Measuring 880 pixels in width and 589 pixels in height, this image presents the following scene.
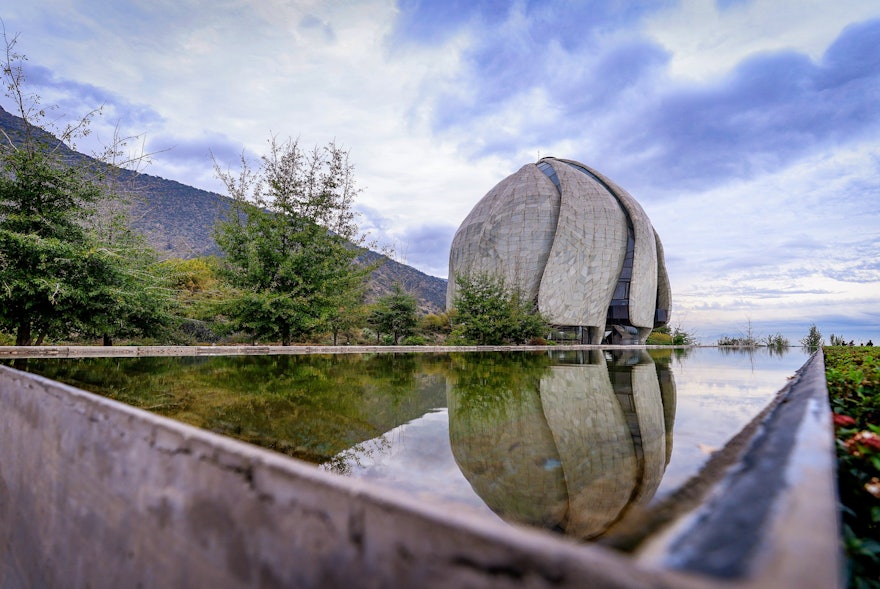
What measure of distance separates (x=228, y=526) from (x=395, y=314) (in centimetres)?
1816

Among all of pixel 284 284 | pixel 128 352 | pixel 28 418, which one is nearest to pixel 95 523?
pixel 28 418

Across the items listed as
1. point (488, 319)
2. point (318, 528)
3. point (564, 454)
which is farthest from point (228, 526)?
point (488, 319)

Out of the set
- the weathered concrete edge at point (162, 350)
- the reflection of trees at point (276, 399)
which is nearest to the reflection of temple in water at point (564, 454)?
the reflection of trees at point (276, 399)

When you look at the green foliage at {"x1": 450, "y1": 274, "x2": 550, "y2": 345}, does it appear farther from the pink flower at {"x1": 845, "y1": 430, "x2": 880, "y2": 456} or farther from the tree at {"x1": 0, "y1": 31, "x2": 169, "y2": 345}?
the pink flower at {"x1": 845, "y1": 430, "x2": 880, "y2": 456}

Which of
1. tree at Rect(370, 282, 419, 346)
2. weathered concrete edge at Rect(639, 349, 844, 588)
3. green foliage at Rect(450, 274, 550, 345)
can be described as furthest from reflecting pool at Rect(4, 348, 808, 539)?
tree at Rect(370, 282, 419, 346)

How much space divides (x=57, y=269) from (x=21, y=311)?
2.92 ft

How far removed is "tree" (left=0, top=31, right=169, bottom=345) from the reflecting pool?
2527 millimetres

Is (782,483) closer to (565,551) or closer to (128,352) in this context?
(565,551)

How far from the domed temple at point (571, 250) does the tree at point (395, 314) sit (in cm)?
656

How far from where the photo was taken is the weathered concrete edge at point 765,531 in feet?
1.04

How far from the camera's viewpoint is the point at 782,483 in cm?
48

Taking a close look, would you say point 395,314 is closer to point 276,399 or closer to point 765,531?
point 276,399

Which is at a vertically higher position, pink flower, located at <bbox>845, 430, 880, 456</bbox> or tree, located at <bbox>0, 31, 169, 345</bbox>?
tree, located at <bbox>0, 31, 169, 345</bbox>

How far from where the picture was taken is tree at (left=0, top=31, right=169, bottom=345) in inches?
219
